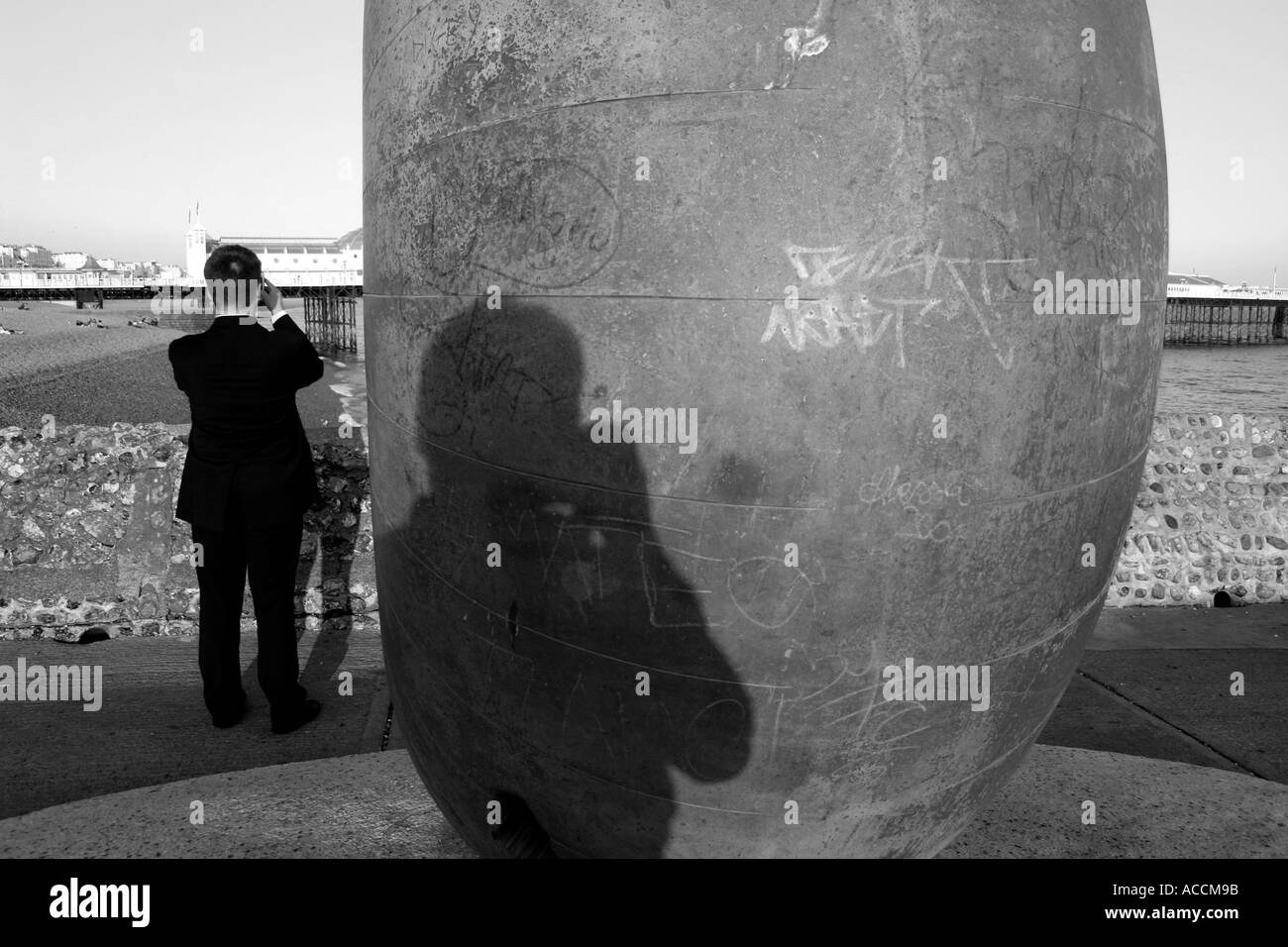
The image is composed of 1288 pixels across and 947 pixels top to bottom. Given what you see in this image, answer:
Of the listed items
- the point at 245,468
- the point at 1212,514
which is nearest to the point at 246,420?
the point at 245,468

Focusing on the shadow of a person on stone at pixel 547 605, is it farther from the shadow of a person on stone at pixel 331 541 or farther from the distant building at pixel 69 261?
the distant building at pixel 69 261

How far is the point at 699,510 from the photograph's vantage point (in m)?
1.77

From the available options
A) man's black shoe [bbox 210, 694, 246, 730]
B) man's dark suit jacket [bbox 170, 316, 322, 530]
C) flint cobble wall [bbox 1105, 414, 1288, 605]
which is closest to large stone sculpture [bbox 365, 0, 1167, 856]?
man's dark suit jacket [bbox 170, 316, 322, 530]

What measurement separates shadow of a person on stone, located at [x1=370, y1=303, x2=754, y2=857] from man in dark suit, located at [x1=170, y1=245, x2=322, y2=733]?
2.00m

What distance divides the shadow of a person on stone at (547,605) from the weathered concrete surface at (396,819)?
3.38 feet

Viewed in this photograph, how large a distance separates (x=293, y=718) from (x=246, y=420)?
60.4 inches

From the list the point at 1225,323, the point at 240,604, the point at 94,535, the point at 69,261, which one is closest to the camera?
the point at 240,604

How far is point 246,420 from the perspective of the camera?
13.2 feet

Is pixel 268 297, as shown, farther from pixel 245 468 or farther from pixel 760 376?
pixel 760 376

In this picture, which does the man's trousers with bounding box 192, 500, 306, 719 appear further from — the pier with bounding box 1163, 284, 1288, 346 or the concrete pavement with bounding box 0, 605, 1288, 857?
the pier with bounding box 1163, 284, 1288, 346

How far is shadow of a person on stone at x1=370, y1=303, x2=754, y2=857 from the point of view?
1.82 metres
